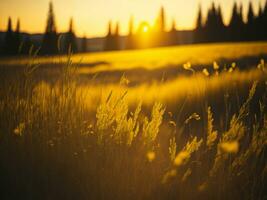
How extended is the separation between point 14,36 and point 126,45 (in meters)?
19.3

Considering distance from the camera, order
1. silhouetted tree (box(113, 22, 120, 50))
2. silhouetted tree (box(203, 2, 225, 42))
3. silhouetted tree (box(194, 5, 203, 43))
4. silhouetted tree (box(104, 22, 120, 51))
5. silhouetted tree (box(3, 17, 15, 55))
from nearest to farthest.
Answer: silhouetted tree (box(3, 17, 15, 55)) → silhouetted tree (box(203, 2, 225, 42)) → silhouetted tree (box(194, 5, 203, 43)) → silhouetted tree (box(104, 22, 120, 51)) → silhouetted tree (box(113, 22, 120, 50))

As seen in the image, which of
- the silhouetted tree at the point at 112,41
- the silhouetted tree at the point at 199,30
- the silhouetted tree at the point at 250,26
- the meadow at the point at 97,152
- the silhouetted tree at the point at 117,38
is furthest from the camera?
the silhouetted tree at the point at 117,38

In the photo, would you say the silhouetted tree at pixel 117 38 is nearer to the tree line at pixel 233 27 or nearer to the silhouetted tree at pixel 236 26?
the tree line at pixel 233 27

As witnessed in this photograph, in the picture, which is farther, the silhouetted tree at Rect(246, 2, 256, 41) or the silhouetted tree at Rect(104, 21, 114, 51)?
the silhouetted tree at Rect(104, 21, 114, 51)

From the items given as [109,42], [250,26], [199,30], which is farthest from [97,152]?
[109,42]

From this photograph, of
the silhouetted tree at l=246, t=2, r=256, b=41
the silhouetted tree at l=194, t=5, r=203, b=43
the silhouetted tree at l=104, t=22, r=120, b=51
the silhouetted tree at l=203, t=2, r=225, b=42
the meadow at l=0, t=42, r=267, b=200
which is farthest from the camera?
the silhouetted tree at l=104, t=22, r=120, b=51

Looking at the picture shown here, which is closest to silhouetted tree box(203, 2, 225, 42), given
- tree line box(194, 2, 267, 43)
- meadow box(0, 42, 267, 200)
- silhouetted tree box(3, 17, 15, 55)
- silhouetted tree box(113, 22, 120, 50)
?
tree line box(194, 2, 267, 43)

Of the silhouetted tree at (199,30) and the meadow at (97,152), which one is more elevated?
the silhouetted tree at (199,30)

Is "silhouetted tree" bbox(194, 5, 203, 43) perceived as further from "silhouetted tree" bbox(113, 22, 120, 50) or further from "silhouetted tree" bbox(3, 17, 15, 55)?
"silhouetted tree" bbox(3, 17, 15, 55)

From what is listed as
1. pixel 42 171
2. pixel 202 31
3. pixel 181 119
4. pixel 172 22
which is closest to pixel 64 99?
pixel 42 171

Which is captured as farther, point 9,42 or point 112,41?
point 112,41

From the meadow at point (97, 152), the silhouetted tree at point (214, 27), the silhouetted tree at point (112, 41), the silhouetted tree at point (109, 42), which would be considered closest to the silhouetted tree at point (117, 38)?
the silhouetted tree at point (112, 41)

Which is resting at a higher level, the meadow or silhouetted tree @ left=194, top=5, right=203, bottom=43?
silhouetted tree @ left=194, top=5, right=203, bottom=43

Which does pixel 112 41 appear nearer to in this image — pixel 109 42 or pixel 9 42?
pixel 109 42
